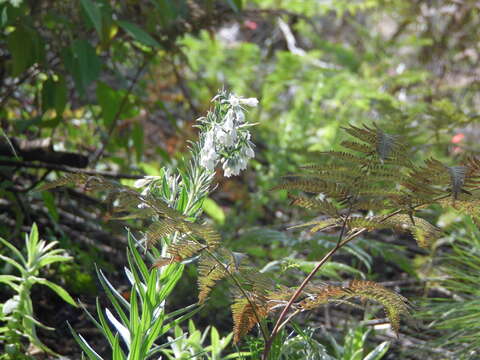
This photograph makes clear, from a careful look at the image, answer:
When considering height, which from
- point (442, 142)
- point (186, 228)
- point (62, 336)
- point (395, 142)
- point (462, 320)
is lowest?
point (62, 336)

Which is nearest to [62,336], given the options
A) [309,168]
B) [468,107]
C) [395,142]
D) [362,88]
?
[309,168]

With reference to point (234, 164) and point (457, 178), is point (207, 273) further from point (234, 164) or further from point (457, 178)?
point (457, 178)

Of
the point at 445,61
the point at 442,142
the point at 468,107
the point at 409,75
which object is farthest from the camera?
the point at 445,61

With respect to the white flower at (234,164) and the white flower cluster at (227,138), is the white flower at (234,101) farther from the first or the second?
the white flower at (234,164)

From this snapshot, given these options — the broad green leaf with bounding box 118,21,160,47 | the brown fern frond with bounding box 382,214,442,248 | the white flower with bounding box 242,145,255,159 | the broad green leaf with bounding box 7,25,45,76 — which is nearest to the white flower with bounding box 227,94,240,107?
the white flower with bounding box 242,145,255,159

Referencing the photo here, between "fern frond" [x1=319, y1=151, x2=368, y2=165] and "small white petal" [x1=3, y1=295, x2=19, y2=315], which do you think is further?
"small white petal" [x1=3, y1=295, x2=19, y2=315]

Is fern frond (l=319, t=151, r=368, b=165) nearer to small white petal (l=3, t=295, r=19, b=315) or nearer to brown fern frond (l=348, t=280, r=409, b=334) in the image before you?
brown fern frond (l=348, t=280, r=409, b=334)

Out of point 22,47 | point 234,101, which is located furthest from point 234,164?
point 22,47

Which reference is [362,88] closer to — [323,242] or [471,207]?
[323,242]

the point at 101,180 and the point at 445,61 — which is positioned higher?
the point at 101,180
